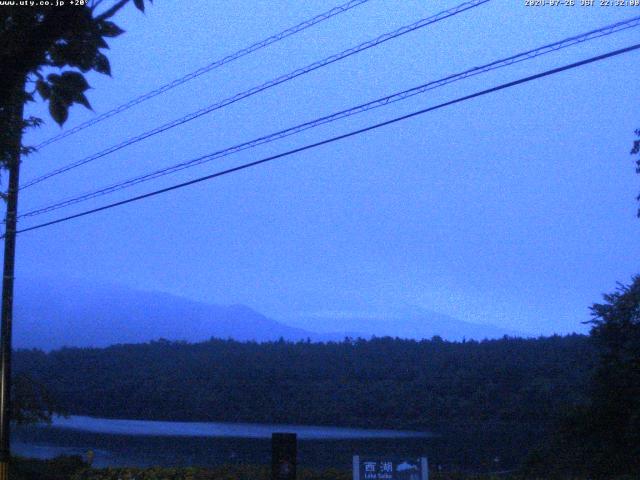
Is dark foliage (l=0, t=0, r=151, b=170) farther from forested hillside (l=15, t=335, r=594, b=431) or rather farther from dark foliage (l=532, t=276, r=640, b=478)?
forested hillside (l=15, t=335, r=594, b=431)

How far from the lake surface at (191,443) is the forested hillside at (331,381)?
2.04 meters

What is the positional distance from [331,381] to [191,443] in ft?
44.4

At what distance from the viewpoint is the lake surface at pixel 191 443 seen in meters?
20.4

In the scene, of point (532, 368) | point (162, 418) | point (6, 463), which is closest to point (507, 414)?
point (532, 368)

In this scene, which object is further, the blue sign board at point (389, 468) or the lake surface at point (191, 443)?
the lake surface at point (191, 443)

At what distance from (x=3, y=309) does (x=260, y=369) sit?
2628 centimetres

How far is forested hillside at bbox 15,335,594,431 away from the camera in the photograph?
1222 inches

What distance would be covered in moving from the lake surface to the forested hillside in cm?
204

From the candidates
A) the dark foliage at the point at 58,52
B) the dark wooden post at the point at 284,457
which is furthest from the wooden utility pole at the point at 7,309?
the dark foliage at the point at 58,52

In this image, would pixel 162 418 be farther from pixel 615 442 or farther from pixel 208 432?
pixel 615 442

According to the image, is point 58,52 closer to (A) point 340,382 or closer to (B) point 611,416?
(B) point 611,416

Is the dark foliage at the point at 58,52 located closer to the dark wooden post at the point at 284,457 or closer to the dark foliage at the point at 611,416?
the dark wooden post at the point at 284,457

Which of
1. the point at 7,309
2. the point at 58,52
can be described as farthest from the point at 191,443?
the point at 58,52

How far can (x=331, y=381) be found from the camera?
38125 mm
